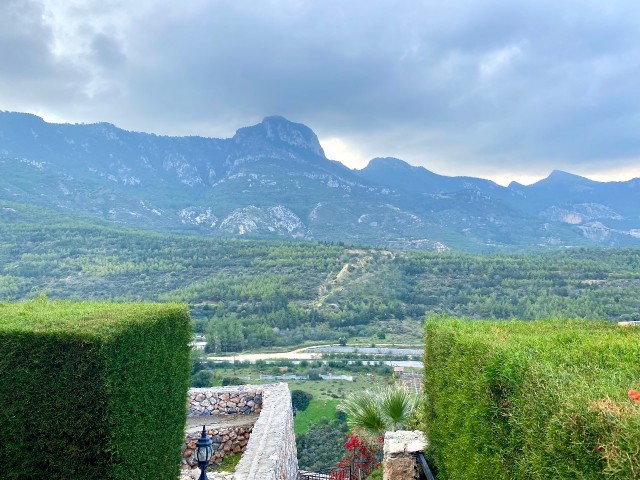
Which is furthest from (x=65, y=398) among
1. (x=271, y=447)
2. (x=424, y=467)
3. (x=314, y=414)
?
(x=314, y=414)

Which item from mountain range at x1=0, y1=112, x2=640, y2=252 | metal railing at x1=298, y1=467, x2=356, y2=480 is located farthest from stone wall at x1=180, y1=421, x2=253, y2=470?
mountain range at x1=0, y1=112, x2=640, y2=252

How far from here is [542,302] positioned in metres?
46.1

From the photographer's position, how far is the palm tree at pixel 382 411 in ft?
32.7

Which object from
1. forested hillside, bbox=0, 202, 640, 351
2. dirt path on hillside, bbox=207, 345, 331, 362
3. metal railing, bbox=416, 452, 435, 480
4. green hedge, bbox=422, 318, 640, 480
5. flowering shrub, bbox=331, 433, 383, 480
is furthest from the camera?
forested hillside, bbox=0, 202, 640, 351

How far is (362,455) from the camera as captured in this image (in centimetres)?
1034

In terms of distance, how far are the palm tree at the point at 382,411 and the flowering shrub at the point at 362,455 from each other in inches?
8.9

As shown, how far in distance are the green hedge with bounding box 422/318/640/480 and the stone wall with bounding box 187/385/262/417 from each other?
646 centimetres

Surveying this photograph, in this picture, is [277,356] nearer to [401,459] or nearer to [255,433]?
[255,433]

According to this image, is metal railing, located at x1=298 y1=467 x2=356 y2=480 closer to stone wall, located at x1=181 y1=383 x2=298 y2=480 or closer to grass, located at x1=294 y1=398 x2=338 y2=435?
stone wall, located at x1=181 y1=383 x2=298 y2=480

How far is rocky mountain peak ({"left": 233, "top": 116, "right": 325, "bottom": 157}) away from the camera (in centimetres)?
17775

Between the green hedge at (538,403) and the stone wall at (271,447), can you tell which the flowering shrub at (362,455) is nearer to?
the stone wall at (271,447)

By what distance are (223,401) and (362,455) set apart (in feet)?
12.1

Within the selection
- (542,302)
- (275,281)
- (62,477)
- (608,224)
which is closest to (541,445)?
(62,477)

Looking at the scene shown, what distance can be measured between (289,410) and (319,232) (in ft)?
359
